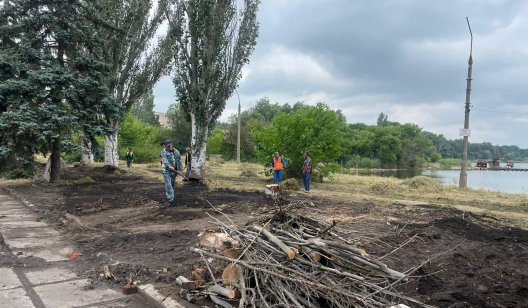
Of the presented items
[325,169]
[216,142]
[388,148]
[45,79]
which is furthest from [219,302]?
[388,148]

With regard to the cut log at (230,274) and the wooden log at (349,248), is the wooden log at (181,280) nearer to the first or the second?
the cut log at (230,274)

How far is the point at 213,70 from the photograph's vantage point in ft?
60.0

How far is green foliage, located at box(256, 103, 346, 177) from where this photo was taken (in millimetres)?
21016

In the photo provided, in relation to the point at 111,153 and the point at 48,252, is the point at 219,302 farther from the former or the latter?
the point at 111,153

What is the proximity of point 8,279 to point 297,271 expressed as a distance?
145 inches

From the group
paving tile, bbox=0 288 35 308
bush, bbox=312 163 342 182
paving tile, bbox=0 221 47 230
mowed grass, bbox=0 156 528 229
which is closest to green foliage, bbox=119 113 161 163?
mowed grass, bbox=0 156 528 229

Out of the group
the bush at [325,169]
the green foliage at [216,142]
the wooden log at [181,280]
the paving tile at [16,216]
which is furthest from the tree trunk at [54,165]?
the green foliage at [216,142]

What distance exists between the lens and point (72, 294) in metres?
4.62

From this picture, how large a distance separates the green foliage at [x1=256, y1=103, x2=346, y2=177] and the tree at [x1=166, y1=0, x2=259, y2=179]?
3674mm

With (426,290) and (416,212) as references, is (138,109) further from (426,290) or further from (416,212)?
(426,290)

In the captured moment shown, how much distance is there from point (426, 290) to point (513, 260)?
2.37 meters

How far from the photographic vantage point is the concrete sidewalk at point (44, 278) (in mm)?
4391

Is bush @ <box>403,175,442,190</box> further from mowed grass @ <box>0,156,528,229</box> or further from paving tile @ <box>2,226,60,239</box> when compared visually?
paving tile @ <box>2,226,60,239</box>

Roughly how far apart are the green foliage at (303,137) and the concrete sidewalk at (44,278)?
47.2ft
